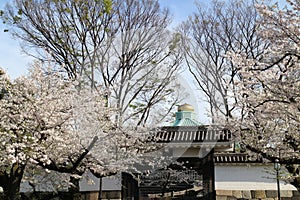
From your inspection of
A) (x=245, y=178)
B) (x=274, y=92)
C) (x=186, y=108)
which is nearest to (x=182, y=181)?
(x=186, y=108)

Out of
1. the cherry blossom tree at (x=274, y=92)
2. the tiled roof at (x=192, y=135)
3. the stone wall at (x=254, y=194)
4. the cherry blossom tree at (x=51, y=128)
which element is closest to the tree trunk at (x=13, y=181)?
the cherry blossom tree at (x=51, y=128)

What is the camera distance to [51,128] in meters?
6.36

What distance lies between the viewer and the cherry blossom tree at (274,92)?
459 centimetres

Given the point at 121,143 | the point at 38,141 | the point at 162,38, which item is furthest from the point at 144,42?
the point at 38,141

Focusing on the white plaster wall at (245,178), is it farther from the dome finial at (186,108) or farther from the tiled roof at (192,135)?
the dome finial at (186,108)

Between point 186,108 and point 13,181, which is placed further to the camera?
point 186,108

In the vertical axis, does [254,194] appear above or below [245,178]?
below

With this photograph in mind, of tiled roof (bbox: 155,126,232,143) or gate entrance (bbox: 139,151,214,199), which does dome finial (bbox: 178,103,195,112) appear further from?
tiled roof (bbox: 155,126,232,143)

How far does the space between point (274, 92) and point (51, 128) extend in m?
3.87

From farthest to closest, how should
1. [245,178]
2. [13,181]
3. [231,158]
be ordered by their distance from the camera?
[231,158], [245,178], [13,181]

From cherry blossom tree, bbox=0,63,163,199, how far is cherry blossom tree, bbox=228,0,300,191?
3.03 metres

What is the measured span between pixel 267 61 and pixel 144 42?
656cm

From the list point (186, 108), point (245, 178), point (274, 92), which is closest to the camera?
point (274, 92)

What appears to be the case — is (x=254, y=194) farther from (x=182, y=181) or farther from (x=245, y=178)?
(x=182, y=181)
